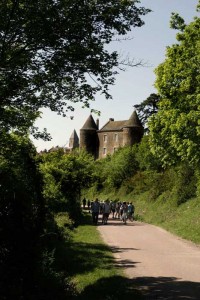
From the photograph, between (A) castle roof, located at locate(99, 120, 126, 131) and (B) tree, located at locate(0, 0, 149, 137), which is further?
(A) castle roof, located at locate(99, 120, 126, 131)

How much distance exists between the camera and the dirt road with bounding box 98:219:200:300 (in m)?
10.1

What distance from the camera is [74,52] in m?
9.17

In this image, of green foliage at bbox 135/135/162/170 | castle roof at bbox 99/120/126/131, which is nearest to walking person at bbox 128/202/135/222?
green foliage at bbox 135/135/162/170

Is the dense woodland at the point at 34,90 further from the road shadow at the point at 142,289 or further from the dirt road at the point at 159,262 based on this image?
the dirt road at the point at 159,262

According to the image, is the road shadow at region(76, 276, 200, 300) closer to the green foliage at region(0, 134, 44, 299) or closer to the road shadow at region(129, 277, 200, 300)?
the road shadow at region(129, 277, 200, 300)

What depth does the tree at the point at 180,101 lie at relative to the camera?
20641 millimetres

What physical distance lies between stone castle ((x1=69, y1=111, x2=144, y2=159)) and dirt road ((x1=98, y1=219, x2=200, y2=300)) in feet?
193

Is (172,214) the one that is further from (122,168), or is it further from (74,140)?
(74,140)

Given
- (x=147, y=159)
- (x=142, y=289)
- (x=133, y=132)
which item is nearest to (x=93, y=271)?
(x=142, y=289)

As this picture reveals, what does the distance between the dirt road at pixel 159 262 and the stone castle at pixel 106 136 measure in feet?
193

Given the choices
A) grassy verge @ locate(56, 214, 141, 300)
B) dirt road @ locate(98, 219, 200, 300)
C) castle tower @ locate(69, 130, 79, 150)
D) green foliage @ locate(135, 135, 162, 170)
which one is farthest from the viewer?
castle tower @ locate(69, 130, 79, 150)

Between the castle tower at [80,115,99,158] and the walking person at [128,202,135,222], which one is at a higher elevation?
the castle tower at [80,115,99,158]

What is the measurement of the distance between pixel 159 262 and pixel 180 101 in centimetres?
1170

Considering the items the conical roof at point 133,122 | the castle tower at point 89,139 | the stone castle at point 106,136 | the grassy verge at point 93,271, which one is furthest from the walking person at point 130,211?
the castle tower at point 89,139
